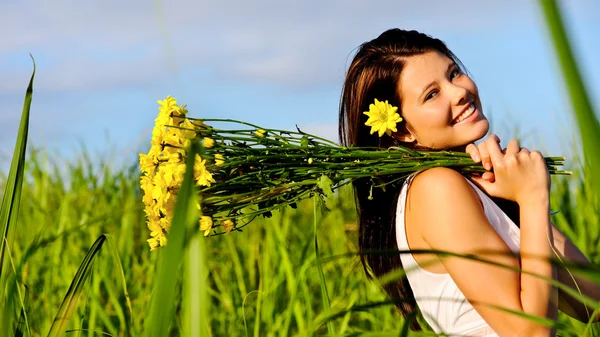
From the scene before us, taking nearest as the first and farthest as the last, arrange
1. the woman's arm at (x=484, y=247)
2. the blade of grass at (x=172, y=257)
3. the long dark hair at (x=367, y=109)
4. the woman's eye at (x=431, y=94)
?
the blade of grass at (x=172, y=257) → the woman's arm at (x=484, y=247) → the woman's eye at (x=431, y=94) → the long dark hair at (x=367, y=109)

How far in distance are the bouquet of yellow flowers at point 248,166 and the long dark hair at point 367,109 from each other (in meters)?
0.29

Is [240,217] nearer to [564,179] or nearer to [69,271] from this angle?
[69,271]

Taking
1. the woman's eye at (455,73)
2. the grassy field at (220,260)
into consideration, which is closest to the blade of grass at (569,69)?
the woman's eye at (455,73)

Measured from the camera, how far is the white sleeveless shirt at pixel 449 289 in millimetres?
1904

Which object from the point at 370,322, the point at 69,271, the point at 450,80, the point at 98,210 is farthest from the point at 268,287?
the point at 450,80

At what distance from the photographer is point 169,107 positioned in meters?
1.92

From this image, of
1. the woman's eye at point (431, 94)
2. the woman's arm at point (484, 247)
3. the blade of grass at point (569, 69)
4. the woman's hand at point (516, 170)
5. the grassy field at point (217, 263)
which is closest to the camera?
the blade of grass at point (569, 69)

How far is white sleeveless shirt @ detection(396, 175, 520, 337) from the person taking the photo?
1904mm

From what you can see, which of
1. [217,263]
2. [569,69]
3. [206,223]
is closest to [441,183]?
[206,223]

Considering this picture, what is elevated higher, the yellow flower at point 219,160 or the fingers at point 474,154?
the yellow flower at point 219,160

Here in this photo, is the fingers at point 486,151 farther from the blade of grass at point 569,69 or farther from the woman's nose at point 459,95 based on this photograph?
the blade of grass at point 569,69

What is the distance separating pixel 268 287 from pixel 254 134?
5.58 ft

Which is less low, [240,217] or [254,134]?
[254,134]

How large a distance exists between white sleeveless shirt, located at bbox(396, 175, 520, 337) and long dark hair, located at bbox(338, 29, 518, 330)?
183 millimetres
